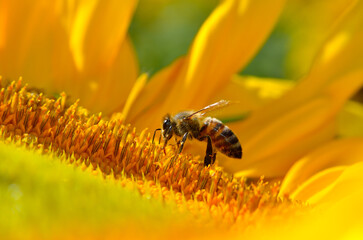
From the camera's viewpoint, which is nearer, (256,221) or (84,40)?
(256,221)

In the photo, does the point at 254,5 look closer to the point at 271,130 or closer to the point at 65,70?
the point at 271,130

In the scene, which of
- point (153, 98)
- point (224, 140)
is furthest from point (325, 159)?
point (153, 98)

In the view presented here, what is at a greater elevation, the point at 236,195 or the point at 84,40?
the point at 84,40

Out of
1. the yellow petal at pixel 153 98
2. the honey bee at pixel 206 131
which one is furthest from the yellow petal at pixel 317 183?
the yellow petal at pixel 153 98

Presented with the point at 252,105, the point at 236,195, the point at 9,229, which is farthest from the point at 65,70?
the point at 9,229

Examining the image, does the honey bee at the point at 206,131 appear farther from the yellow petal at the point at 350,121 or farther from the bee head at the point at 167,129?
the yellow petal at the point at 350,121

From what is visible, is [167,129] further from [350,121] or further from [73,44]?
[350,121]

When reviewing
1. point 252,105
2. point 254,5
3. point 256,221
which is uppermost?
point 254,5

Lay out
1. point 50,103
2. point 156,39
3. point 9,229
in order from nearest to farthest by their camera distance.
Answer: point 9,229
point 50,103
point 156,39
